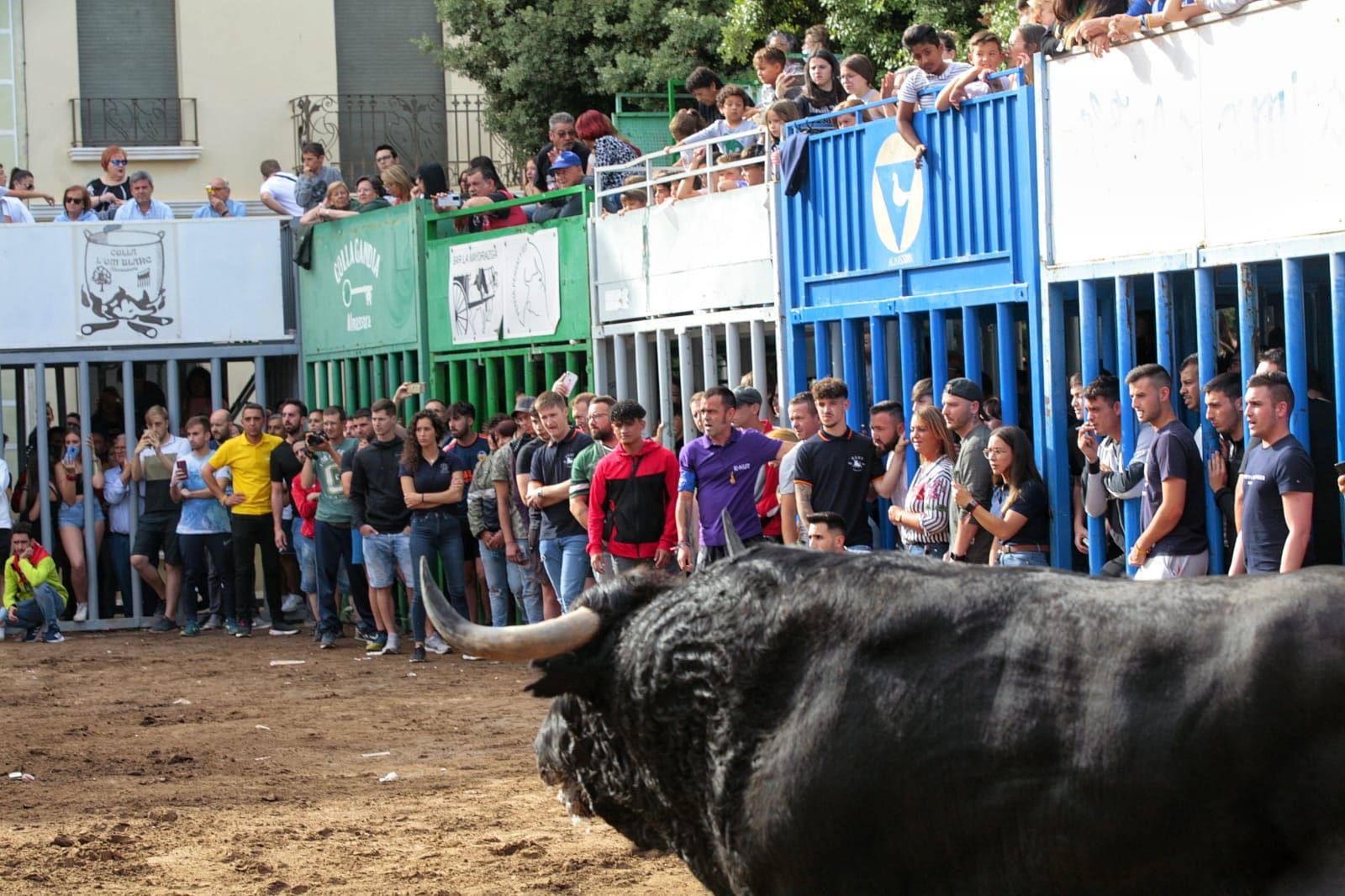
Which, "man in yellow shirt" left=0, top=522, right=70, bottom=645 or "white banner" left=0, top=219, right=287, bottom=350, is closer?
"man in yellow shirt" left=0, top=522, right=70, bottom=645

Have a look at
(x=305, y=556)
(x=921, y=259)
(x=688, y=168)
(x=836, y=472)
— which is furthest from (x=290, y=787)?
(x=305, y=556)

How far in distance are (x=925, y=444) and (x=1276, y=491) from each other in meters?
2.57

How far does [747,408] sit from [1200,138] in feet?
11.8

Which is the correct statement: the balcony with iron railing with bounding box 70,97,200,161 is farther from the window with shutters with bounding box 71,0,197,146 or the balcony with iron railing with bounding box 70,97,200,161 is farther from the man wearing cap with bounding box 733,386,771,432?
the man wearing cap with bounding box 733,386,771,432

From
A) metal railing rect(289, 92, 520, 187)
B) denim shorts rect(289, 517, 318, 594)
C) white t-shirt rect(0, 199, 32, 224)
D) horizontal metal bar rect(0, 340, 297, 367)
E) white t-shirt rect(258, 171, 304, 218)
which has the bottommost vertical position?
denim shorts rect(289, 517, 318, 594)

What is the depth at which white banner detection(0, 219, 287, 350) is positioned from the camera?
1766 cm

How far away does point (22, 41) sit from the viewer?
24.7 metres

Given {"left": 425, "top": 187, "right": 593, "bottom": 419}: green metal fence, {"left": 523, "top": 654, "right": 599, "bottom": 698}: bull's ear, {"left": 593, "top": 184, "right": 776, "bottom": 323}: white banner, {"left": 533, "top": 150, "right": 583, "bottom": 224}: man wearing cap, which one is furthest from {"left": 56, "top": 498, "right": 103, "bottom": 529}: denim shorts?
{"left": 523, "top": 654, "right": 599, "bottom": 698}: bull's ear

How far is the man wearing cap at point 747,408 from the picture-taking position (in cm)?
1173

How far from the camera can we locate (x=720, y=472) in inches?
437

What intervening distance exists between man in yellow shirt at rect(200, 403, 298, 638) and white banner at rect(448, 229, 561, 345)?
1.96 metres

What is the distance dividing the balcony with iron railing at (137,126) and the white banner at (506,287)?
10.4m

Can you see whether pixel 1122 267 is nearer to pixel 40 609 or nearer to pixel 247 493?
pixel 247 493

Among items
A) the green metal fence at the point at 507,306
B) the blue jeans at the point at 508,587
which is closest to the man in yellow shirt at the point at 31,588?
the green metal fence at the point at 507,306
